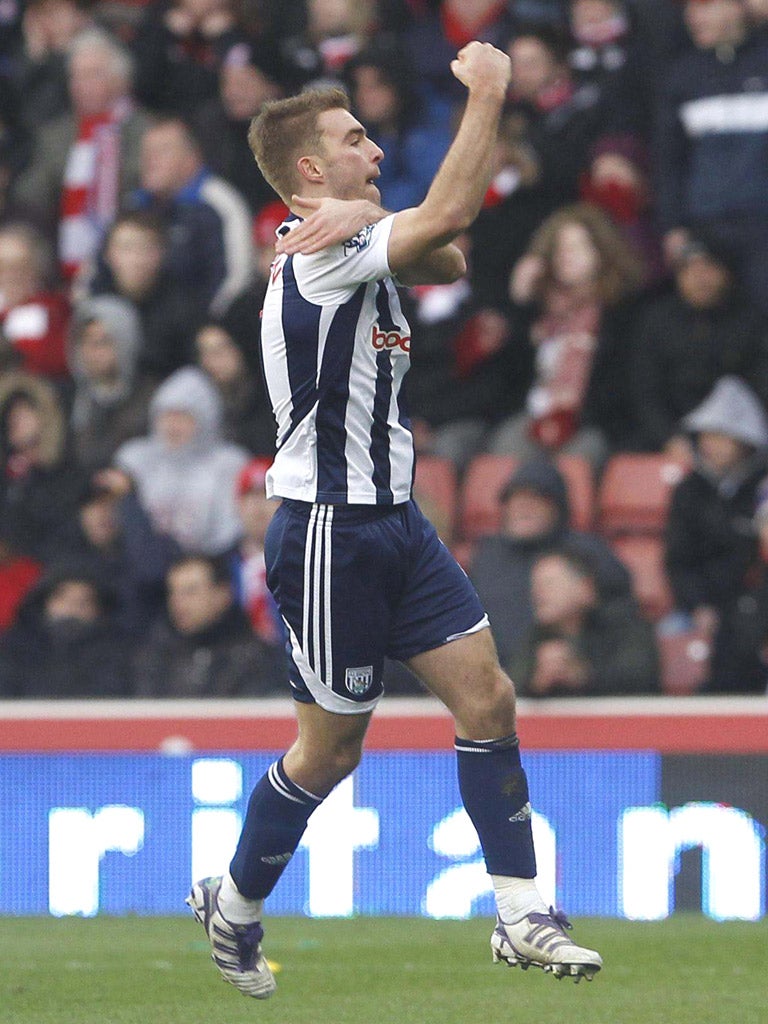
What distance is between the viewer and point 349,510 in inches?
206

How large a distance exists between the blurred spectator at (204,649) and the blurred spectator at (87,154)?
2926 mm

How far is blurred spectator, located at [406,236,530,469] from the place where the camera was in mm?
10336

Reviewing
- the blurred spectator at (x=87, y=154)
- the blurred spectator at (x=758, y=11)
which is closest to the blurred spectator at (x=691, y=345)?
the blurred spectator at (x=758, y=11)

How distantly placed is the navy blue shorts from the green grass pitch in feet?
3.56

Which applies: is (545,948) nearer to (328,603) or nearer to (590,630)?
(328,603)

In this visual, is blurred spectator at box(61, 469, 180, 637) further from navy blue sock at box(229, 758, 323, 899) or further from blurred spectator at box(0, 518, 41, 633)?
navy blue sock at box(229, 758, 323, 899)

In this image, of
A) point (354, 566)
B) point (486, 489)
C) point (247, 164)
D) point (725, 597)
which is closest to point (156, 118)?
point (247, 164)

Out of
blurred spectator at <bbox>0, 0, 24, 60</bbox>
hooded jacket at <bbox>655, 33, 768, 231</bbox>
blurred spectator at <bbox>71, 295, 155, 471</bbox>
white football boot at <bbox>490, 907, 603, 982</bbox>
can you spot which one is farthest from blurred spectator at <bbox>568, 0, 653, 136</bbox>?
white football boot at <bbox>490, 907, 603, 982</bbox>

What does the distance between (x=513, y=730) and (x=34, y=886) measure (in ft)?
13.1

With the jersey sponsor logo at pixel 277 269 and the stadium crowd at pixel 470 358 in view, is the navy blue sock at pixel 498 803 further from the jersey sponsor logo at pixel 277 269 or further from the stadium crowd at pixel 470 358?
the stadium crowd at pixel 470 358

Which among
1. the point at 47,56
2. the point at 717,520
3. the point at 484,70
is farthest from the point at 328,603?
the point at 47,56

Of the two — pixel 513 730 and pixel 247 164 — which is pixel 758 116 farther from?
pixel 513 730

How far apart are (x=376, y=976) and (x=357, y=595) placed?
1990 mm

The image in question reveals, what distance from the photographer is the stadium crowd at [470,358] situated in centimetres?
919
